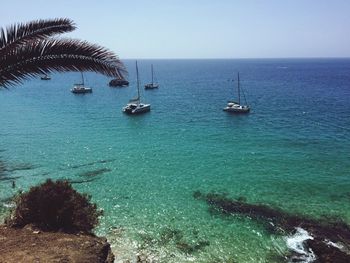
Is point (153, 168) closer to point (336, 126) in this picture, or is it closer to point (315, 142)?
point (315, 142)

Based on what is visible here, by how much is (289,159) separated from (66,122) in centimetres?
4286

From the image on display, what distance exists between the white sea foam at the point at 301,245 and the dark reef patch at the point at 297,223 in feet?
0.92

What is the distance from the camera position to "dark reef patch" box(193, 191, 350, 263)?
2162 cm

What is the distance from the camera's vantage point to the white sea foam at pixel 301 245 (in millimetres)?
21306

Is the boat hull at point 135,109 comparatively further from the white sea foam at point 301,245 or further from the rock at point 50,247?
the rock at point 50,247

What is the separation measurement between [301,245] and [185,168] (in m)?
17.7

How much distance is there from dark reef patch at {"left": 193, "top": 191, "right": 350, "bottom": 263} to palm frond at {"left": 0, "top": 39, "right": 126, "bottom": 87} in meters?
16.8

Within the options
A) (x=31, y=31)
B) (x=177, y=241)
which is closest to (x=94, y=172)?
(x=177, y=241)

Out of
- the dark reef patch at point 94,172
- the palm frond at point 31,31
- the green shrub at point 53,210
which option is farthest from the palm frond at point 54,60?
the dark reef patch at point 94,172

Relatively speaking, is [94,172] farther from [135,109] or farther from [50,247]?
[135,109]

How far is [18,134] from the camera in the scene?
55.7m

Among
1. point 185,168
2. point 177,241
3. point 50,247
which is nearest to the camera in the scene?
point 50,247

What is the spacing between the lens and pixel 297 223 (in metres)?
25.6

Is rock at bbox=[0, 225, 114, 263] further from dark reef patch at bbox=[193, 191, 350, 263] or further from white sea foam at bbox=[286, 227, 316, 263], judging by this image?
dark reef patch at bbox=[193, 191, 350, 263]
